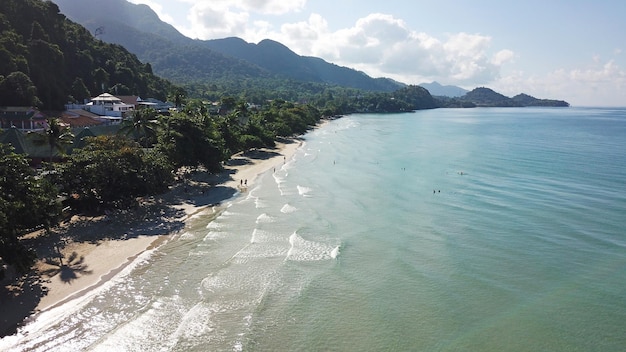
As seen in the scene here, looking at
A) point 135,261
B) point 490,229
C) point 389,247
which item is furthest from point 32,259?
point 490,229

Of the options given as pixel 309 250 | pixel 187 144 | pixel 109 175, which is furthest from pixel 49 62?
pixel 309 250

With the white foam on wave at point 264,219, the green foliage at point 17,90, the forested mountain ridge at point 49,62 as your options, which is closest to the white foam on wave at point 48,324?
the white foam on wave at point 264,219

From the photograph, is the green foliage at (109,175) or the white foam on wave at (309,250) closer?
the white foam on wave at (309,250)

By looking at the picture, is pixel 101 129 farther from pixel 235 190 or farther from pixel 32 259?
pixel 32 259

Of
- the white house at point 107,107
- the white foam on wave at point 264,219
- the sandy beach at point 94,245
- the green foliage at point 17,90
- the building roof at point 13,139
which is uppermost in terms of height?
the green foliage at point 17,90

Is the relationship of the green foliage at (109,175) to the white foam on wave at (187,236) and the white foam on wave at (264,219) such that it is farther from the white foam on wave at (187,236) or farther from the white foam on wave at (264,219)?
the white foam on wave at (264,219)

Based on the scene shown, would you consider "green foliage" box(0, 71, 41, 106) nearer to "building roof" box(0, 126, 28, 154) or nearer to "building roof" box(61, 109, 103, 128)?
"building roof" box(61, 109, 103, 128)
